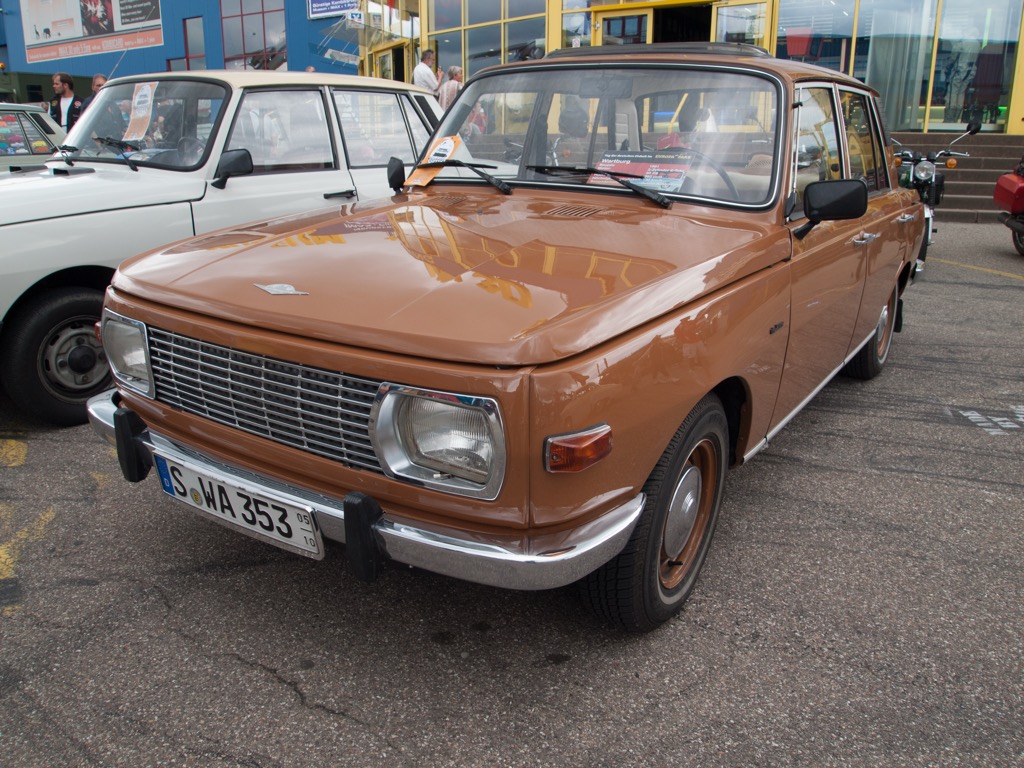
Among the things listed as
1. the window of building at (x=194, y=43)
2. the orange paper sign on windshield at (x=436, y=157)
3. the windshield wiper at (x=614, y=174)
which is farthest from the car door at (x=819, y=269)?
the window of building at (x=194, y=43)

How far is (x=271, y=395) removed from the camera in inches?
86.2

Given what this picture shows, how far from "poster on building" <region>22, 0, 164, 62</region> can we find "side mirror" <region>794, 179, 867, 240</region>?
30925mm

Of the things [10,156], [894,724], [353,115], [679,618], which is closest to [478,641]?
[679,618]

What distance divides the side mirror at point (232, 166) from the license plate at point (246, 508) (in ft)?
8.02

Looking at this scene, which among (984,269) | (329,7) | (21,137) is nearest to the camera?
(21,137)

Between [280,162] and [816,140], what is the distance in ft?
10.3

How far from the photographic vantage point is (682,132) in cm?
310

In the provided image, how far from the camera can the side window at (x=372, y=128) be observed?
5.30 meters

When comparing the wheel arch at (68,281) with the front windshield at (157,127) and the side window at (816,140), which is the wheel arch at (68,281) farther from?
the side window at (816,140)

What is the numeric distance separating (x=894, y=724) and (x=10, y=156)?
843 centimetres

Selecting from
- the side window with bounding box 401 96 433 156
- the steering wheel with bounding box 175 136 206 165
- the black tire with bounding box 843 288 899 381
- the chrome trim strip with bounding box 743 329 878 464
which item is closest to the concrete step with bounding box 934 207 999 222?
the black tire with bounding box 843 288 899 381

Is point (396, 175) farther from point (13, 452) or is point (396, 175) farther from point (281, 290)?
point (13, 452)

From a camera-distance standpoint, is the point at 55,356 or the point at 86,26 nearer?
the point at 55,356

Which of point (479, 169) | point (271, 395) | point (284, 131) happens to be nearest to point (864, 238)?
point (479, 169)
